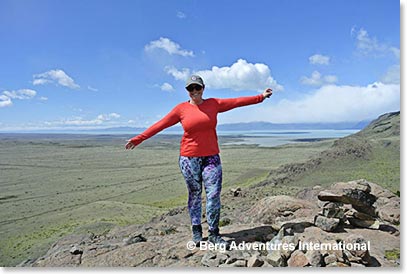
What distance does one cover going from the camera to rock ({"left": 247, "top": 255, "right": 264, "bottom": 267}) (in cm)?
355

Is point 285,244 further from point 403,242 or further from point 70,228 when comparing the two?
point 70,228

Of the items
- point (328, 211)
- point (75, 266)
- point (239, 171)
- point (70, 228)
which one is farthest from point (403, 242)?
point (239, 171)

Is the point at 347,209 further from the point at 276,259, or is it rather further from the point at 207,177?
the point at 207,177

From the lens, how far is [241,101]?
3.92m

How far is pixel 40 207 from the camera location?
13.0m

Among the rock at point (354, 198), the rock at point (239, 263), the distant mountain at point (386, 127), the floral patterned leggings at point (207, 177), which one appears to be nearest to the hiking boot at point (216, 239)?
the floral patterned leggings at point (207, 177)

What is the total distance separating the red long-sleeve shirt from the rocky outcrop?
1.05 meters

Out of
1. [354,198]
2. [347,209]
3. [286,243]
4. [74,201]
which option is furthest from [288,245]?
[74,201]

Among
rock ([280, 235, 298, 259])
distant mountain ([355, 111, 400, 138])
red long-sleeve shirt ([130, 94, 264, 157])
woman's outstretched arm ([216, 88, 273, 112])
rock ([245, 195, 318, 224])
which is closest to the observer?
rock ([280, 235, 298, 259])

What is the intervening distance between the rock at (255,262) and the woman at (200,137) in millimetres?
419

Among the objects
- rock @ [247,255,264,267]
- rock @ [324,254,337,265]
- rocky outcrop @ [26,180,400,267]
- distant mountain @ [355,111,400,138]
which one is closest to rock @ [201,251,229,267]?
rocky outcrop @ [26,180,400,267]

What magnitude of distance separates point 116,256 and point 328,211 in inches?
99.7

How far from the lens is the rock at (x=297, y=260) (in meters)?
3.55

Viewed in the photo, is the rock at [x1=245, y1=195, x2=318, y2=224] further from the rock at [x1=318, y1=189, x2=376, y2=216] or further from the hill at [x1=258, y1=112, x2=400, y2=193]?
the hill at [x1=258, y1=112, x2=400, y2=193]
